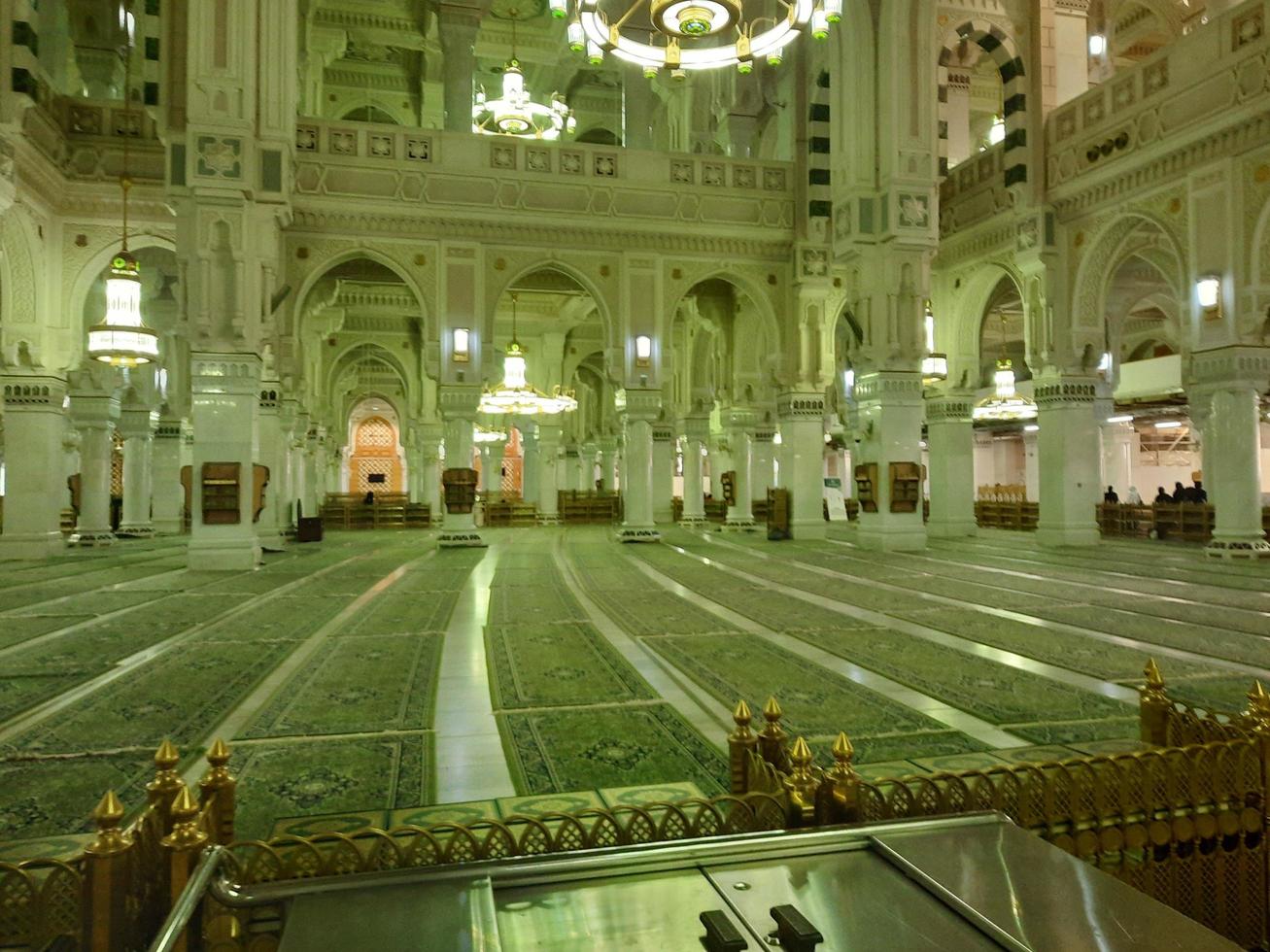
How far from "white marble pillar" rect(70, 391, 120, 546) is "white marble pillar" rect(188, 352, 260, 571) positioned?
5.32m

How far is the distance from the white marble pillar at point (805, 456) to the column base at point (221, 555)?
8.41 m

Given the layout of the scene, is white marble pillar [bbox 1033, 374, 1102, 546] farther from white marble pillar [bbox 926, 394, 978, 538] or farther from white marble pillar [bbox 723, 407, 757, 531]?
white marble pillar [bbox 723, 407, 757, 531]

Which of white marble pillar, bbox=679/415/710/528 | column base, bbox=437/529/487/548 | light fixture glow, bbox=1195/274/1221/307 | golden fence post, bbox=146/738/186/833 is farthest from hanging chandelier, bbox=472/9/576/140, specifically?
golden fence post, bbox=146/738/186/833

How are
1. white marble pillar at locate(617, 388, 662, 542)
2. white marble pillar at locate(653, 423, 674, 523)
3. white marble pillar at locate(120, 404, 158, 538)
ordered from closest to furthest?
white marble pillar at locate(617, 388, 662, 542) < white marble pillar at locate(120, 404, 158, 538) < white marble pillar at locate(653, 423, 674, 523)

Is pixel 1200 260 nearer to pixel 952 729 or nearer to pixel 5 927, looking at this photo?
pixel 952 729

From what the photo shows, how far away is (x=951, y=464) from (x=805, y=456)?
8.54 feet

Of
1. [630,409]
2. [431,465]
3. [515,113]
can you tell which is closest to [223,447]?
[630,409]

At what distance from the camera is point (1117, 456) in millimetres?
19641

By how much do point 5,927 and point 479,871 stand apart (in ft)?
3.18

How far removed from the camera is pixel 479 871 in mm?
1367

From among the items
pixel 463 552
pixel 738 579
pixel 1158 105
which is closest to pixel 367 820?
pixel 738 579

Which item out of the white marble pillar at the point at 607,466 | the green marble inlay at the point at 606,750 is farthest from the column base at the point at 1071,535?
the white marble pillar at the point at 607,466

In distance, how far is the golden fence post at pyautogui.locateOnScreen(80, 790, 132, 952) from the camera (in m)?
1.50

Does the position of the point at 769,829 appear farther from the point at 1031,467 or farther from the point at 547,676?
the point at 1031,467
